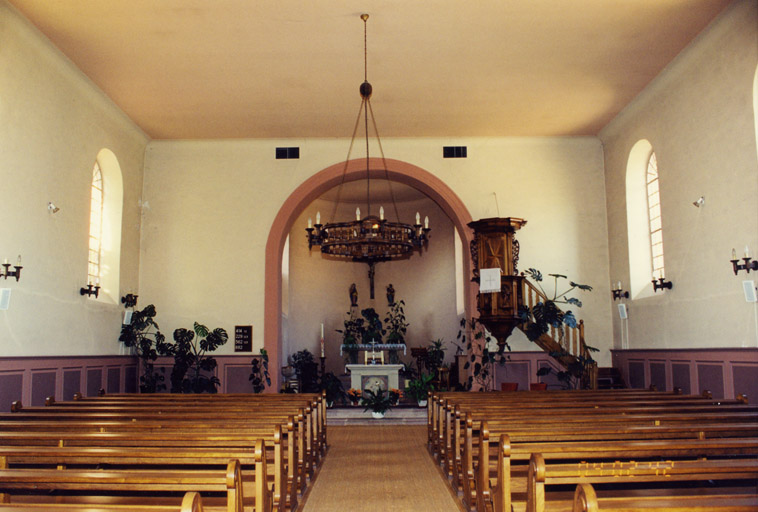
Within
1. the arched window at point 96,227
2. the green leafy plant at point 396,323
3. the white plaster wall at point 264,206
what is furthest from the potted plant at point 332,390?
the arched window at point 96,227

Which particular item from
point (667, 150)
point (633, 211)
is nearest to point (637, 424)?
point (667, 150)

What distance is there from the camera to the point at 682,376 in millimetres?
8781

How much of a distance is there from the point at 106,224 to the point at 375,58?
508 centimetres

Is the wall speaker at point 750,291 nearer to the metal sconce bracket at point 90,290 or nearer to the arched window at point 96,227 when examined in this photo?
the metal sconce bracket at point 90,290

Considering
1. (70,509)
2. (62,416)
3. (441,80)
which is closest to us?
(70,509)

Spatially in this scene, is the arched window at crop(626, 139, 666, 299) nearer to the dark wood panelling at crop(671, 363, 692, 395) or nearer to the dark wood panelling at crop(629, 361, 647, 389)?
the dark wood panelling at crop(629, 361, 647, 389)

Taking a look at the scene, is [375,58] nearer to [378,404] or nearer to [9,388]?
[378,404]

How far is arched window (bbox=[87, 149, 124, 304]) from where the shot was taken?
10.3 m

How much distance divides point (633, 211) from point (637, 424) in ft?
21.3

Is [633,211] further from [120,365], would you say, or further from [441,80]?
[120,365]

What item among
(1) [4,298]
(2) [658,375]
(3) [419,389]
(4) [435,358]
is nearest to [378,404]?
(3) [419,389]

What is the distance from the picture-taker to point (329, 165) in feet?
38.8

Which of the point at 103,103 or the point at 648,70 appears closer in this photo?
the point at 648,70

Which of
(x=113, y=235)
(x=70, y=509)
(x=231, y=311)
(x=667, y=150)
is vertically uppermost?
(x=667, y=150)
